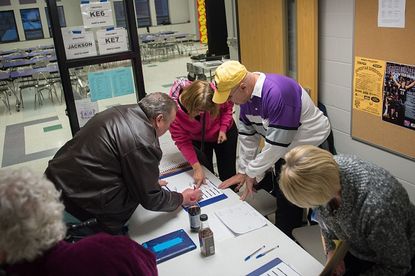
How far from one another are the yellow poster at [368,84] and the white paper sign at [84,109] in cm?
202

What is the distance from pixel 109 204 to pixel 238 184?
0.86 meters

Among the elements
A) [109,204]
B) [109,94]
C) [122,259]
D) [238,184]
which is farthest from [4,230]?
[109,94]

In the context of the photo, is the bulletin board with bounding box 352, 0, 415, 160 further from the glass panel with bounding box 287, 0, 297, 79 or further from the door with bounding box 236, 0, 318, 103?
the glass panel with bounding box 287, 0, 297, 79

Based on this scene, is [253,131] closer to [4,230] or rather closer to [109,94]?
[109,94]

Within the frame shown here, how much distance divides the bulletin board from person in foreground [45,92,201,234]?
1757 millimetres

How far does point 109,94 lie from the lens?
9.93 feet

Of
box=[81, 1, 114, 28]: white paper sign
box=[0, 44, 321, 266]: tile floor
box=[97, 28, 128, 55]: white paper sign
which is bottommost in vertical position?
box=[0, 44, 321, 266]: tile floor

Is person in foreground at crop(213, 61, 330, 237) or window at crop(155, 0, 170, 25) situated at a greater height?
window at crop(155, 0, 170, 25)

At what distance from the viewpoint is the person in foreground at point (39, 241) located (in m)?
0.98

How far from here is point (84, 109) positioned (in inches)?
116

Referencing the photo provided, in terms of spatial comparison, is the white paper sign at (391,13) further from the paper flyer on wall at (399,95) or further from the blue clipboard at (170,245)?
the blue clipboard at (170,245)

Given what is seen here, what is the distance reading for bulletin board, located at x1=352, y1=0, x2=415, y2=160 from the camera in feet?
8.15

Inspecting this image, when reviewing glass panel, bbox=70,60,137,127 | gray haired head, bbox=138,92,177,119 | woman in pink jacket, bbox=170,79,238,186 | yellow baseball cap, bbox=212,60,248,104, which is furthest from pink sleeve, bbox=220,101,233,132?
glass panel, bbox=70,60,137,127

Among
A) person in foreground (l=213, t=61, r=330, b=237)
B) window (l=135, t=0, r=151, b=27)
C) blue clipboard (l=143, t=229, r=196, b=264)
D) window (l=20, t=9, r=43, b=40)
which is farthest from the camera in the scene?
window (l=135, t=0, r=151, b=27)
